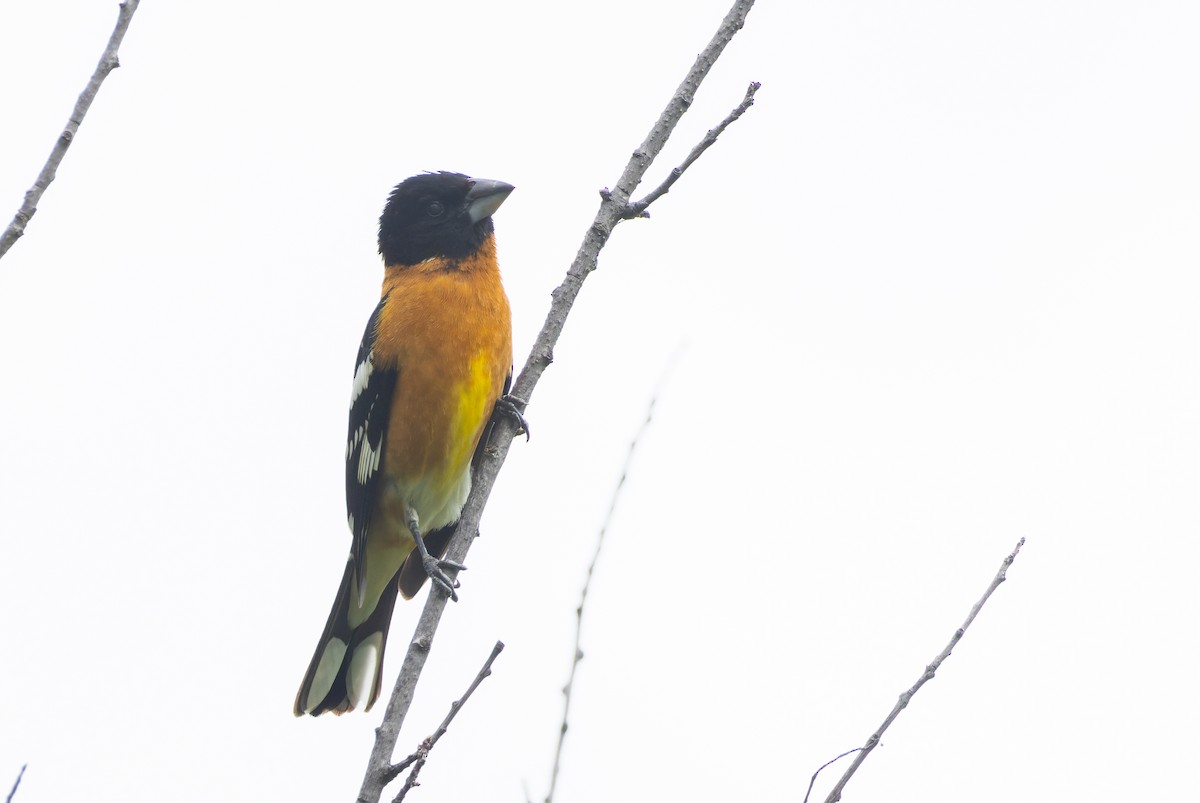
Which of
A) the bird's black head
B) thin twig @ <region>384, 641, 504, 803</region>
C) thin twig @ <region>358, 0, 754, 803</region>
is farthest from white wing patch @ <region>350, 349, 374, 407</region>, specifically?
thin twig @ <region>384, 641, 504, 803</region>

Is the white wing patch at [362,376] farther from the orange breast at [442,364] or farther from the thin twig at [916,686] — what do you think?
the thin twig at [916,686]

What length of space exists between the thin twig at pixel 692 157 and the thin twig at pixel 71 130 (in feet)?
6.14

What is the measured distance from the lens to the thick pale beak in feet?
21.2

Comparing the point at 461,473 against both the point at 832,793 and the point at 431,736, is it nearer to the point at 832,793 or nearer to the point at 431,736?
the point at 431,736

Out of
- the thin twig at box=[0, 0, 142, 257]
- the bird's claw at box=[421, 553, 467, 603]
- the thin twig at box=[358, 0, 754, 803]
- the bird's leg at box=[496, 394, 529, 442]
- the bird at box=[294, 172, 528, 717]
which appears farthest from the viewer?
the bird at box=[294, 172, 528, 717]

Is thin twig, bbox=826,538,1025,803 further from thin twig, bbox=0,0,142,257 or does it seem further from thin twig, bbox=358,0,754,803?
thin twig, bbox=0,0,142,257

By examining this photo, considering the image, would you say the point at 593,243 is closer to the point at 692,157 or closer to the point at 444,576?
the point at 692,157

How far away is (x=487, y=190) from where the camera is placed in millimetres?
6500

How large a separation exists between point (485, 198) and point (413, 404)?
3.84 feet

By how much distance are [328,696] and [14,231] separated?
174 inches

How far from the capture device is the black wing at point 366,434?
623 centimetres

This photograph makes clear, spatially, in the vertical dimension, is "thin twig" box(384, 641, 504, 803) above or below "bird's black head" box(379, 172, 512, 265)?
below

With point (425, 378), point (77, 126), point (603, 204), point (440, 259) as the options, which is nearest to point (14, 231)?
point (77, 126)

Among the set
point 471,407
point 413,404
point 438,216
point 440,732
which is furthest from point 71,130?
point 438,216
